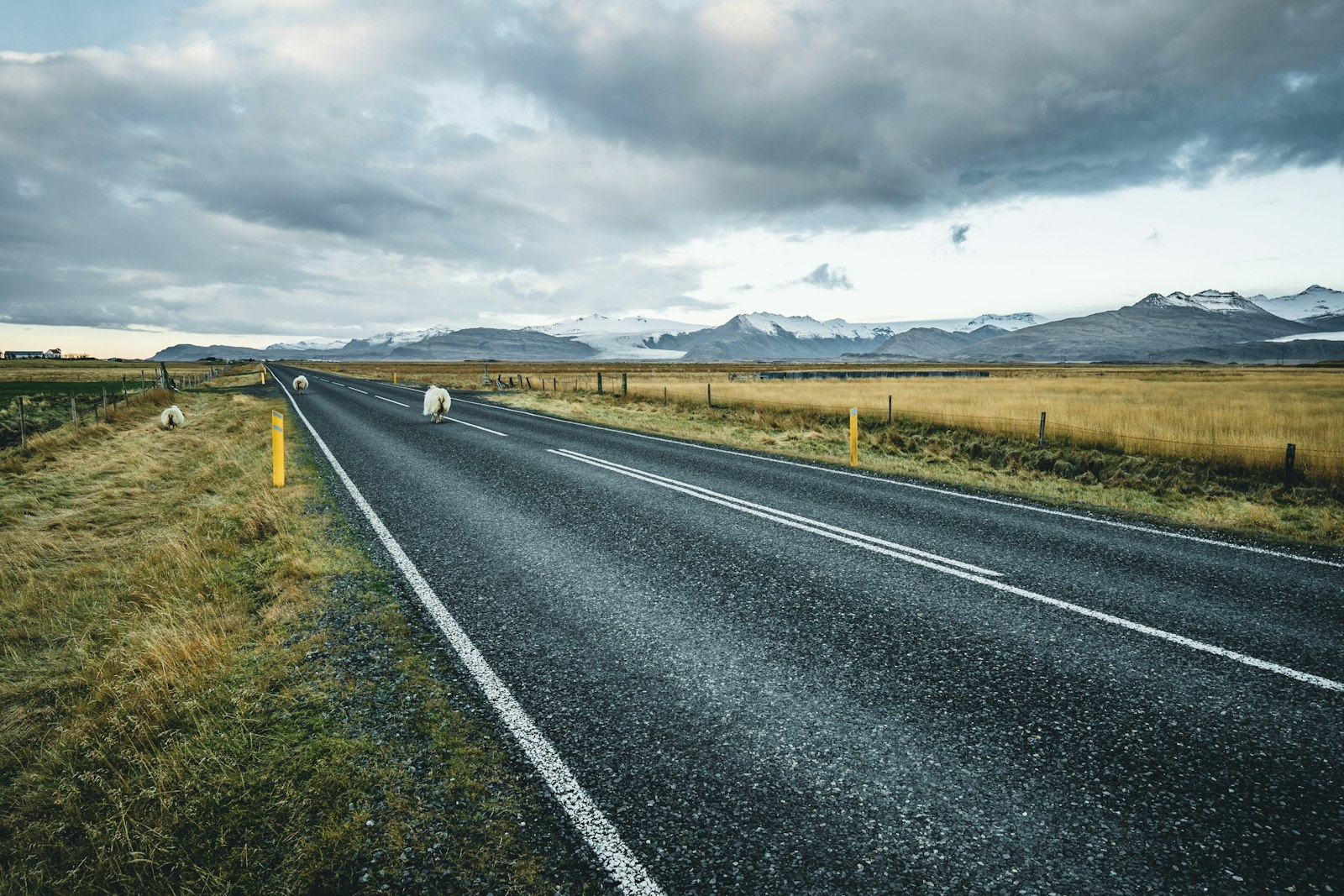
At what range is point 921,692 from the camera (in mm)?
3775

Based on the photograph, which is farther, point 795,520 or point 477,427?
point 477,427

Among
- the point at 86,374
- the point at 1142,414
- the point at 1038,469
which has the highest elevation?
the point at 86,374

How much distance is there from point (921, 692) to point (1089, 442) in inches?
612

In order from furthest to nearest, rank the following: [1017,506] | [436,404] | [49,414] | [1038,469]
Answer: [49,414] → [436,404] → [1038,469] → [1017,506]

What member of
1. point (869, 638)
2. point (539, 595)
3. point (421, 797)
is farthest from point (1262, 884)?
point (539, 595)

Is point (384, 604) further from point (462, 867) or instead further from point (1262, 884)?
point (1262, 884)

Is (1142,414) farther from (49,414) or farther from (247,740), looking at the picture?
(49,414)

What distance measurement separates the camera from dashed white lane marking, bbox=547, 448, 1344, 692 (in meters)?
3.93

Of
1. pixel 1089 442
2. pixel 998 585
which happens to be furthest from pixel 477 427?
pixel 1089 442

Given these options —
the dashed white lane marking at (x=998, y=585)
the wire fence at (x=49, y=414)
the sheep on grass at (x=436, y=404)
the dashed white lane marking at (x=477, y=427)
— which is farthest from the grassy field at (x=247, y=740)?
the wire fence at (x=49, y=414)

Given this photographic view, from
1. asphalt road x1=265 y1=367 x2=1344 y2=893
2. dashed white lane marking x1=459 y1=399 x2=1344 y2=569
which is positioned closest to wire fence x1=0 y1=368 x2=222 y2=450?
dashed white lane marking x1=459 y1=399 x2=1344 y2=569

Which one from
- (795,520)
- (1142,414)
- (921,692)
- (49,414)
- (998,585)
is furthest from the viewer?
(49,414)

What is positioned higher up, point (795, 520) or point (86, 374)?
point (86, 374)

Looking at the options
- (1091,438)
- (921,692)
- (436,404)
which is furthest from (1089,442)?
(436,404)
